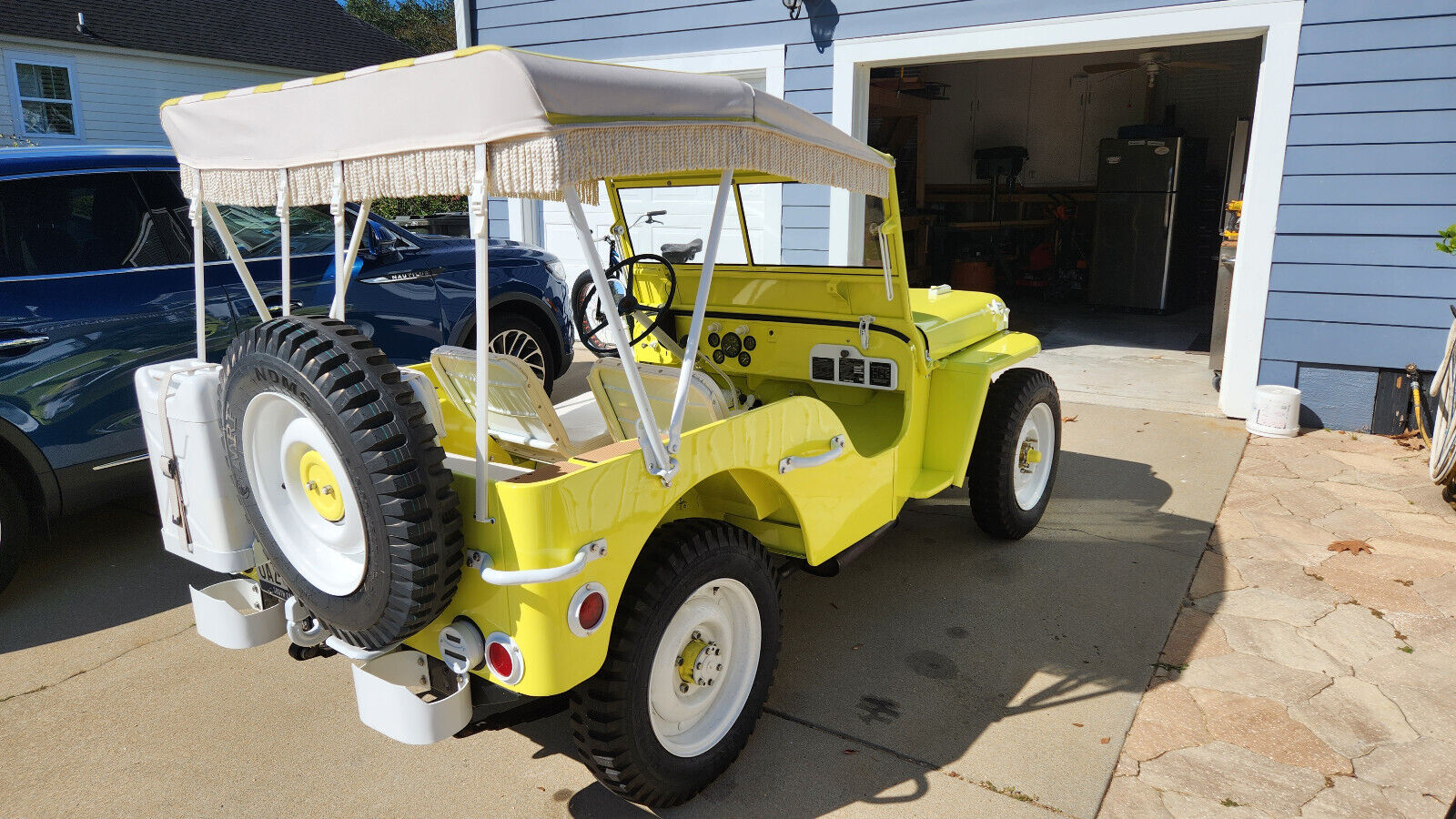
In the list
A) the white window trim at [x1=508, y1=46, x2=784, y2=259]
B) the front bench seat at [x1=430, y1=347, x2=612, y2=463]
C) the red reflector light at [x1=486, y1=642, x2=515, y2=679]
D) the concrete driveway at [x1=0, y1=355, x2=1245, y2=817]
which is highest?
the white window trim at [x1=508, y1=46, x2=784, y2=259]

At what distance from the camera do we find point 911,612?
11.9 feet

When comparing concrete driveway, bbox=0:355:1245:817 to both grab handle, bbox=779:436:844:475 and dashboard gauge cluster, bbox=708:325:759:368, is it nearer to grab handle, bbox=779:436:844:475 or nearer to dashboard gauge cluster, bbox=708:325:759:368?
grab handle, bbox=779:436:844:475

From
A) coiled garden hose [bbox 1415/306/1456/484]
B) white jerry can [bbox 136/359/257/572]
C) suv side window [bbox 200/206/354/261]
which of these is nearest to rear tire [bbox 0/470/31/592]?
suv side window [bbox 200/206/354/261]

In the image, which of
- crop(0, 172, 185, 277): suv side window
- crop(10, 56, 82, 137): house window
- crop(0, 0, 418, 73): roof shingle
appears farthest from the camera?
crop(0, 0, 418, 73): roof shingle

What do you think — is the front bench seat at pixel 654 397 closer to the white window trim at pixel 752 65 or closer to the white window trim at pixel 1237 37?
the white window trim at pixel 1237 37

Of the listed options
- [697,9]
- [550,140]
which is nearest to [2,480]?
[550,140]

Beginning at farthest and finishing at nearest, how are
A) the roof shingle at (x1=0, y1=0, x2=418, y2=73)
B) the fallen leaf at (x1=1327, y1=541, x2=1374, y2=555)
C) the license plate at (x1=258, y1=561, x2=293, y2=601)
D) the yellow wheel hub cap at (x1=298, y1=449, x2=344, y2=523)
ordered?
the roof shingle at (x1=0, y1=0, x2=418, y2=73) < the fallen leaf at (x1=1327, y1=541, x2=1374, y2=555) < the license plate at (x1=258, y1=561, x2=293, y2=601) < the yellow wheel hub cap at (x1=298, y1=449, x2=344, y2=523)

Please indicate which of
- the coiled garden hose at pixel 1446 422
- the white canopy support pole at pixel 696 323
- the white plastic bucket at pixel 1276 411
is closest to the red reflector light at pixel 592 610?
the white canopy support pole at pixel 696 323

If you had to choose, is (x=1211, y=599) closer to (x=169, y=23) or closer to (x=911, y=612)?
(x=911, y=612)

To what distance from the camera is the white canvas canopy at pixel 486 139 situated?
1897 millimetres

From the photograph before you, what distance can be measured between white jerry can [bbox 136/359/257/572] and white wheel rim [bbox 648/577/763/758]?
121cm

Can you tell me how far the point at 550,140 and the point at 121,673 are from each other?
106 inches

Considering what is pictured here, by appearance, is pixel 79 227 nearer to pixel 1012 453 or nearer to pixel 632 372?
pixel 632 372

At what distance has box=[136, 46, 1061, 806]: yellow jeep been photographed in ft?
6.54
